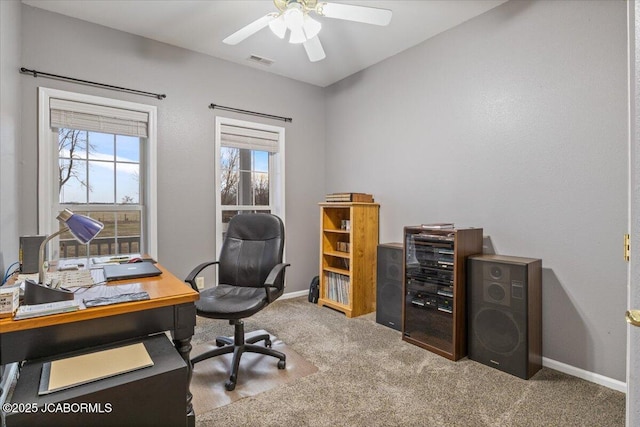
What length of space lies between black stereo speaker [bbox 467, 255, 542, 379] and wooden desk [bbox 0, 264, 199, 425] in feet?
6.45

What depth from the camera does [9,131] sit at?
7.25 feet

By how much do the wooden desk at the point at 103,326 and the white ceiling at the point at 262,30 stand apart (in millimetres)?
2295

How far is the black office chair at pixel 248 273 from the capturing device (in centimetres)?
232

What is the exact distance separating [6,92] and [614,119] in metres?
3.87

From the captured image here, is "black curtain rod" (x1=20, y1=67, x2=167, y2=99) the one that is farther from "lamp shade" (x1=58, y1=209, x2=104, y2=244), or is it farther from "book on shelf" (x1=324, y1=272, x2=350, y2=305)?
"book on shelf" (x1=324, y1=272, x2=350, y2=305)

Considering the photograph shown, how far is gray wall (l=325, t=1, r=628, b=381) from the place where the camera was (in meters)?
2.12

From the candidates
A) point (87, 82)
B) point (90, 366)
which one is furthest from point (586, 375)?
point (87, 82)

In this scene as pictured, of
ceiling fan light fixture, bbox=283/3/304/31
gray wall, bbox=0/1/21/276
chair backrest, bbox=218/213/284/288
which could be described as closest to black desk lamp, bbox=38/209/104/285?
gray wall, bbox=0/1/21/276

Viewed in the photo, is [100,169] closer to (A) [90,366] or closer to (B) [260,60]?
(B) [260,60]

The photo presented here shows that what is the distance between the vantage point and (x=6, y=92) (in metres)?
2.12

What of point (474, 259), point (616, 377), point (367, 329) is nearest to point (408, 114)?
point (474, 259)

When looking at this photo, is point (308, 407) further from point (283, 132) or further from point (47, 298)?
point (283, 132)

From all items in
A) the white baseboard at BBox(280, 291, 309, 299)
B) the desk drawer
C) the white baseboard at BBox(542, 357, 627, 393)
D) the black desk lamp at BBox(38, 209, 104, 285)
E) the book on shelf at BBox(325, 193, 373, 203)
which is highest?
the book on shelf at BBox(325, 193, 373, 203)

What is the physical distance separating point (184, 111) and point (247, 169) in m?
0.95
